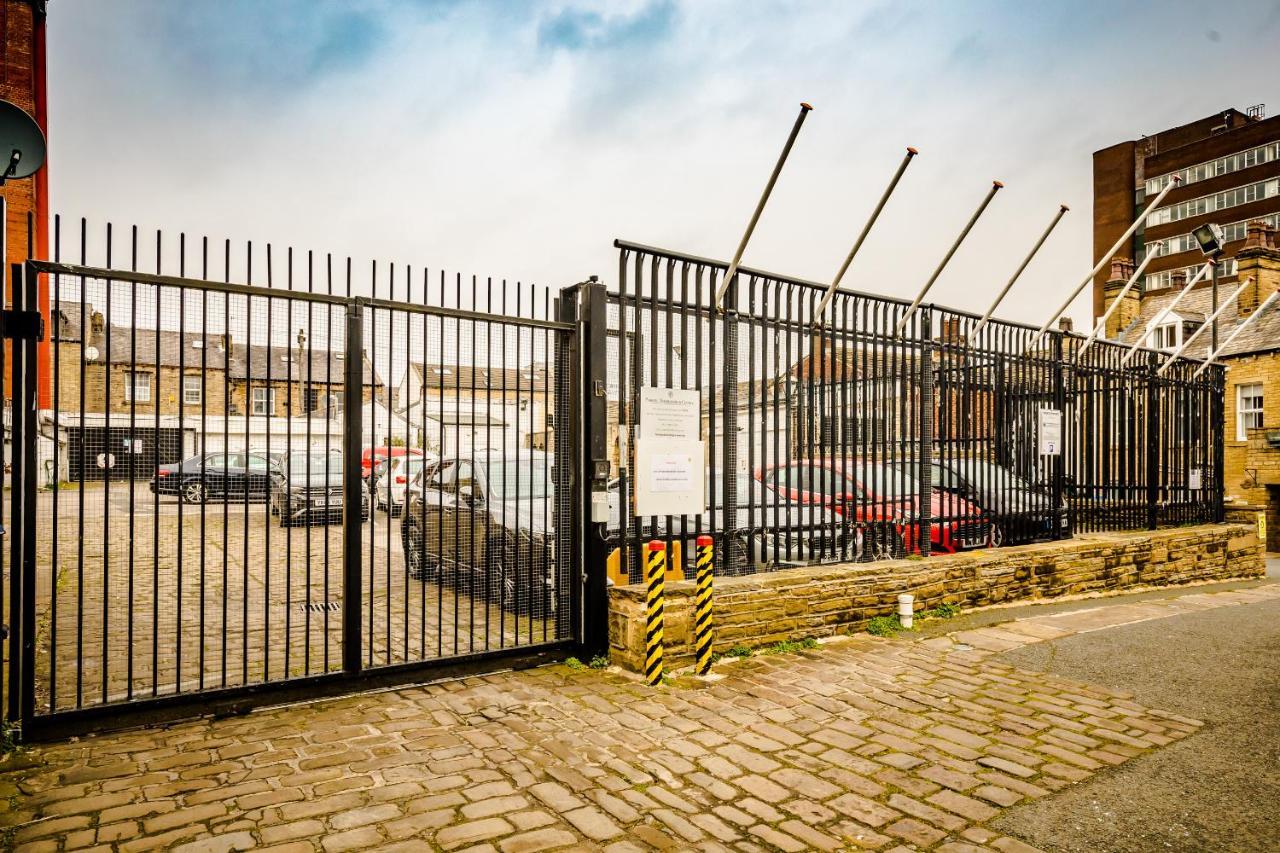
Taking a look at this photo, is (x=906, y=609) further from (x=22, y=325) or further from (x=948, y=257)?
(x=22, y=325)

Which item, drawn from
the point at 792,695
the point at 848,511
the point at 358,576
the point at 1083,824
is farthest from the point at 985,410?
the point at 358,576

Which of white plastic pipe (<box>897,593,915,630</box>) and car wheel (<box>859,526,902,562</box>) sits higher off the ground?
car wheel (<box>859,526,902,562</box>)

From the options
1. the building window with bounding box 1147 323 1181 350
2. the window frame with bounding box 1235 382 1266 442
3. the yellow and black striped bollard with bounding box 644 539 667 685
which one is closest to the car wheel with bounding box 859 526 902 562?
the yellow and black striped bollard with bounding box 644 539 667 685

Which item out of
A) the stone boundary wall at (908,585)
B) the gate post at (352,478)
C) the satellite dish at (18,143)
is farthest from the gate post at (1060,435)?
the satellite dish at (18,143)

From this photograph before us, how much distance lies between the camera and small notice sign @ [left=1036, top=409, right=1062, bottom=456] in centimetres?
1012

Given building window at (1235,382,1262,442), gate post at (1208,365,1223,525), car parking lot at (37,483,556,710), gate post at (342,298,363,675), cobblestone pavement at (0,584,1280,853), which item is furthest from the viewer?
building window at (1235,382,1262,442)

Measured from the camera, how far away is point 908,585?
8156mm

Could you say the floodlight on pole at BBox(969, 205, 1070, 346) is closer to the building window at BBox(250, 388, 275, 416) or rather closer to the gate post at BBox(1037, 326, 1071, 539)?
the gate post at BBox(1037, 326, 1071, 539)

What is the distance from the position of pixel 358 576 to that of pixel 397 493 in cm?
765

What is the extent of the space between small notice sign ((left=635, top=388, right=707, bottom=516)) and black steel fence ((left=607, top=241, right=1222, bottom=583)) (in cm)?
10

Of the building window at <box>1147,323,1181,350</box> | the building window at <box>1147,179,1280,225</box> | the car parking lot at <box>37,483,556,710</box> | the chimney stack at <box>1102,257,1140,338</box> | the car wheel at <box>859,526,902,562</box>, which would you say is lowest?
the car parking lot at <box>37,483,556,710</box>

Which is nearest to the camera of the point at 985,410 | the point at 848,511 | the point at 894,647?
the point at 894,647

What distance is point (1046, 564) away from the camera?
9.70 meters

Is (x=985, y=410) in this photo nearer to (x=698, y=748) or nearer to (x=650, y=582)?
(x=650, y=582)
